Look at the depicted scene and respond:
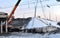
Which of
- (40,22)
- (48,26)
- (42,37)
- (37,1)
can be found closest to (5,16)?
(40,22)

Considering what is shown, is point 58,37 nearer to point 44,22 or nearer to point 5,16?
point 44,22

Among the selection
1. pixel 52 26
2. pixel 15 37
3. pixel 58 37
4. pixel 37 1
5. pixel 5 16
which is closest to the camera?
pixel 58 37

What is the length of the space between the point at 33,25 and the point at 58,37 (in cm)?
498

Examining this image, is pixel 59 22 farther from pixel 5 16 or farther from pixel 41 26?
pixel 5 16

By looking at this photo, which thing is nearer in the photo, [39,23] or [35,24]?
[35,24]

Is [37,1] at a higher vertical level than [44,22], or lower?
higher

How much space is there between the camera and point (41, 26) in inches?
446

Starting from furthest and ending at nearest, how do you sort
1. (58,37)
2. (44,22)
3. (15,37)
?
1. (44,22)
2. (15,37)
3. (58,37)

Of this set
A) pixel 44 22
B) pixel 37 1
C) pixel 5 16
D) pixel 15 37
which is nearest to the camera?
pixel 15 37

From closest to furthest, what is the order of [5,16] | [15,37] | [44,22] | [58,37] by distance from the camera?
[58,37] < [15,37] < [44,22] < [5,16]

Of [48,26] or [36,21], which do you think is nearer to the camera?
[48,26]

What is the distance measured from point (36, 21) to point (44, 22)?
1.53 ft

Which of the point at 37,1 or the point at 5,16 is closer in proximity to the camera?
the point at 37,1

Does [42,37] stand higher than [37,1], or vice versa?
[37,1]
